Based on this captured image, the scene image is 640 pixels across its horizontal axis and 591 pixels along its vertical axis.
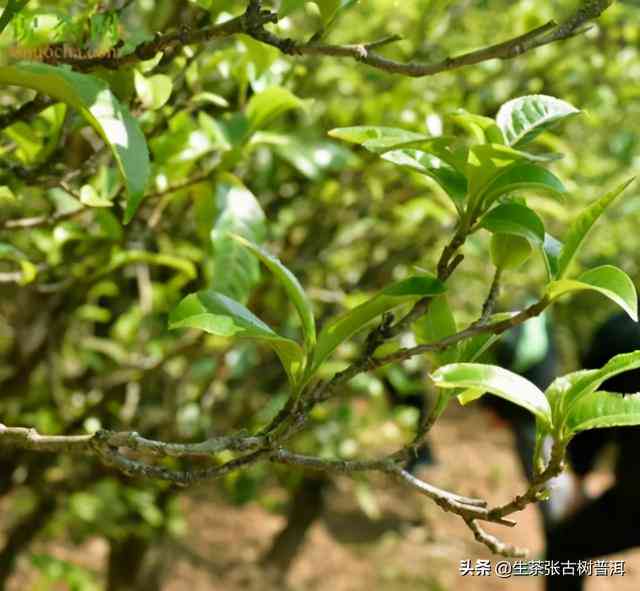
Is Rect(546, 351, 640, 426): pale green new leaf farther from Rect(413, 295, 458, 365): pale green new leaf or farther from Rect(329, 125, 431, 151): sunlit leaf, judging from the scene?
Rect(329, 125, 431, 151): sunlit leaf

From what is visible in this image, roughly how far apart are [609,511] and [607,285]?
208 cm

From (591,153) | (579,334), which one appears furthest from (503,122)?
(579,334)

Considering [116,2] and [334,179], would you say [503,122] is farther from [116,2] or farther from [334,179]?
[334,179]

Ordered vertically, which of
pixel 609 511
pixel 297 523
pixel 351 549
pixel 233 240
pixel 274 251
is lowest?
pixel 351 549

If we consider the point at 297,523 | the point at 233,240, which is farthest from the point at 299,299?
the point at 297,523

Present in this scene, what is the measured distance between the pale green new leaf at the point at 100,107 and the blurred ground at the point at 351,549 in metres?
3.46

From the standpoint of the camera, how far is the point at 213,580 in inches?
178

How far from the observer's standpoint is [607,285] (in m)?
0.80

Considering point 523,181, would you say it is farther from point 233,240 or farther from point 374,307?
point 233,240

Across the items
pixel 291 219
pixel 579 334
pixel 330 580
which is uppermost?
pixel 291 219

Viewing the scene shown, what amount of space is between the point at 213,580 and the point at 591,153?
263cm

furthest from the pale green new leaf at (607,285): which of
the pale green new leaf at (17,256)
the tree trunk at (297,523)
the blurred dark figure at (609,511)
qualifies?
the tree trunk at (297,523)

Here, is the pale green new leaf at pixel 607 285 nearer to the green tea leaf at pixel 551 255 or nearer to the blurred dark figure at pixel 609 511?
the green tea leaf at pixel 551 255

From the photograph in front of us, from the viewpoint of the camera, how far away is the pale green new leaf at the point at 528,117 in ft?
2.85
